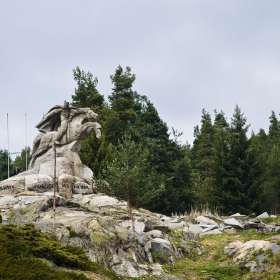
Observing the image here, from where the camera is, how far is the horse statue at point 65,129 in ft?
85.0

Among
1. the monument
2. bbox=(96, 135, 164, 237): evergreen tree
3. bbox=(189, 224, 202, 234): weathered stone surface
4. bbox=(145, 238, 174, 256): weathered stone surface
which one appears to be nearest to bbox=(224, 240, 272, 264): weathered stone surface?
bbox=(145, 238, 174, 256): weathered stone surface

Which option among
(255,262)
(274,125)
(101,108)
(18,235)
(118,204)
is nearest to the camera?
(18,235)

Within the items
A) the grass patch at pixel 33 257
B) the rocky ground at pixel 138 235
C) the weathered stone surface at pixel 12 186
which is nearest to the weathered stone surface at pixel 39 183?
the weathered stone surface at pixel 12 186

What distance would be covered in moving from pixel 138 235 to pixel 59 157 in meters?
9.66

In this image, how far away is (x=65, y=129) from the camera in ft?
85.3

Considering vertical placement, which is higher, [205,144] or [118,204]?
[205,144]

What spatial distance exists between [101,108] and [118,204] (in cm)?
2657

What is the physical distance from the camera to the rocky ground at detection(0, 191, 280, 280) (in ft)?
45.6

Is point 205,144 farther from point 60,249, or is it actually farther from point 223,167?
point 60,249

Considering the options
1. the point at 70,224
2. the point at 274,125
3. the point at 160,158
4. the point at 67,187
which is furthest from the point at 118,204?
the point at 274,125

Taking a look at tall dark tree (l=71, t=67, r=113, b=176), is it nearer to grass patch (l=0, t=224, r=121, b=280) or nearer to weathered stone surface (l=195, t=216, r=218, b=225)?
weathered stone surface (l=195, t=216, r=218, b=225)

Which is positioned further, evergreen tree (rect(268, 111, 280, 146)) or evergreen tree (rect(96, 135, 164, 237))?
evergreen tree (rect(268, 111, 280, 146))

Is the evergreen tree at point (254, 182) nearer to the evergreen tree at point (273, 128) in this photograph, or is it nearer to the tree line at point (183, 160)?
the tree line at point (183, 160)

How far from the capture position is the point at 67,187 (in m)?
23.3
